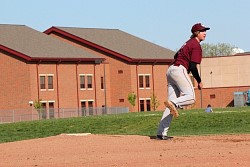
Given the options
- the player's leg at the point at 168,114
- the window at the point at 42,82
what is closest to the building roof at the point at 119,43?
the window at the point at 42,82

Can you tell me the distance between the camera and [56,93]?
8162 centimetres

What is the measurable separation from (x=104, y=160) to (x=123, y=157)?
0.45m

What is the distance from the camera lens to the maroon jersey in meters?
16.5

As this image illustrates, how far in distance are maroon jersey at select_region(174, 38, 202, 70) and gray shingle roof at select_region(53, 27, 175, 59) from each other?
73883 mm

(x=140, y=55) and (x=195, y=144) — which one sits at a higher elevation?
(x=140, y=55)

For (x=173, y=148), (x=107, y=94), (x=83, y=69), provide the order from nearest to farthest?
(x=173, y=148) < (x=83, y=69) < (x=107, y=94)

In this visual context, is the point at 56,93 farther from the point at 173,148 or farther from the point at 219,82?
the point at 173,148

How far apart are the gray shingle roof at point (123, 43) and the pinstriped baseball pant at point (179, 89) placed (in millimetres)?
73709

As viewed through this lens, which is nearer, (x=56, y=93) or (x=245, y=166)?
(x=245, y=166)

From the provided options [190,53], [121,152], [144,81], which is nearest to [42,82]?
[144,81]

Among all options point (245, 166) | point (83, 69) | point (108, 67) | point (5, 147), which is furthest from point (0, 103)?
point (245, 166)

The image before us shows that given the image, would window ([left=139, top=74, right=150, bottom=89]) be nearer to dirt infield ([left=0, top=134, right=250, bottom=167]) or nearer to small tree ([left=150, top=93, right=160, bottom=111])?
small tree ([left=150, top=93, right=160, bottom=111])

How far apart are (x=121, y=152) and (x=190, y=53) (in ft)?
10.6

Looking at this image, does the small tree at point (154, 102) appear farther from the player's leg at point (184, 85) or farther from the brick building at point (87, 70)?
the player's leg at point (184, 85)
